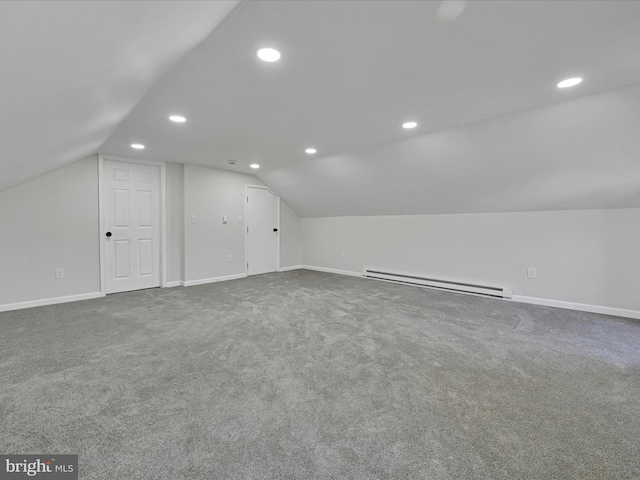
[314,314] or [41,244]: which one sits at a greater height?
[41,244]

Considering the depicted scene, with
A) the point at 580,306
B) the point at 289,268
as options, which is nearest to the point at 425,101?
the point at 580,306

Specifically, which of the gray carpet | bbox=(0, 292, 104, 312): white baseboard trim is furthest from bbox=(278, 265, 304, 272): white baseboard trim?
bbox=(0, 292, 104, 312): white baseboard trim

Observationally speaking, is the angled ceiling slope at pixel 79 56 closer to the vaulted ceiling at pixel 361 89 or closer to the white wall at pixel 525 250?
the vaulted ceiling at pixel 361 89

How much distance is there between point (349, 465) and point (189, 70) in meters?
2.43

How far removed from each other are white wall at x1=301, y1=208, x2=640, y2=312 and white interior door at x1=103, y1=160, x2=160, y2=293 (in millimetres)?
3637

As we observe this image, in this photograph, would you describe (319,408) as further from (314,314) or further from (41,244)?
A: (41,244)

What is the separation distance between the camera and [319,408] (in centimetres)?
168

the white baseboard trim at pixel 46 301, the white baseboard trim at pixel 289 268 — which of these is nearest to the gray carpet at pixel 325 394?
the white baseboard trim at pixel 46 301

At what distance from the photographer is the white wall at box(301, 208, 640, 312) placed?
3.32 metres

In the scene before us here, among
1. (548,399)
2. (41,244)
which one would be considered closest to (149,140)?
(41,244)

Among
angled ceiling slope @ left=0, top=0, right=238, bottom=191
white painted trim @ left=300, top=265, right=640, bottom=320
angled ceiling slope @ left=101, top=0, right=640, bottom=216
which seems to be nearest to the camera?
angled ceiling slope @ left=0, top=0, right=238, bottom=191

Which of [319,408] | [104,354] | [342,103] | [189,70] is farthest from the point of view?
[342,103]

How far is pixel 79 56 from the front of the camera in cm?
118

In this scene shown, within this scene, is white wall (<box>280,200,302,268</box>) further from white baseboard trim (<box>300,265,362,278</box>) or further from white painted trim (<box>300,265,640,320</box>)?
white painted trim (<box>300,265,640,320</box>)
